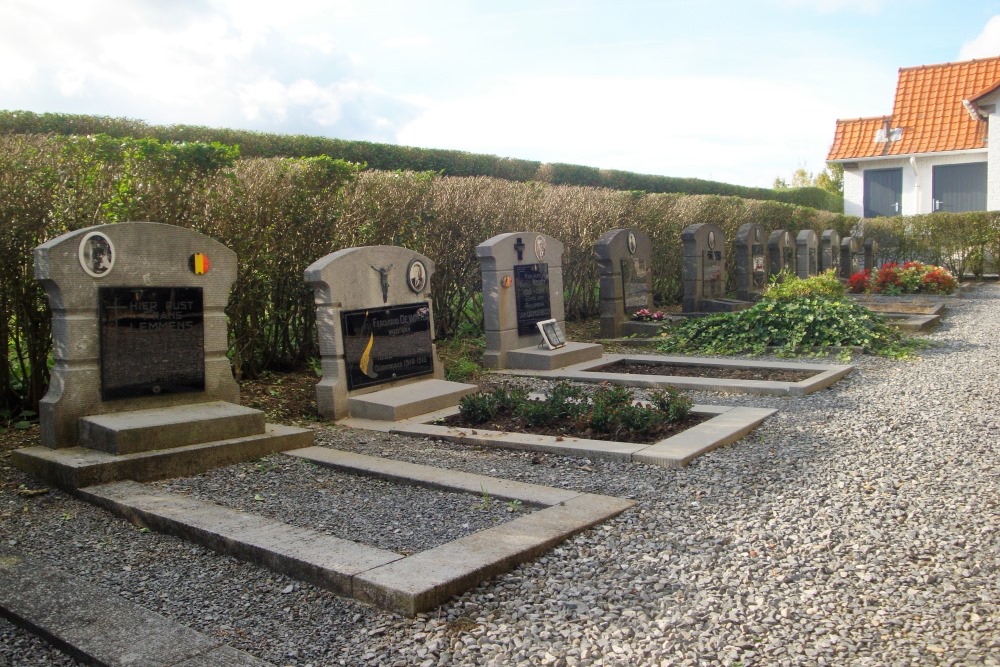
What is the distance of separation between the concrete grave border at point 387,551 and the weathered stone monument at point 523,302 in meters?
4.52

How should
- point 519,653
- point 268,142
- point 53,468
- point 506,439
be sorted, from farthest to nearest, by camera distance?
1. point 268,142
2. point 506,439
3. point 53,468
4. point 519,653

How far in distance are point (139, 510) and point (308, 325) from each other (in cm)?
450

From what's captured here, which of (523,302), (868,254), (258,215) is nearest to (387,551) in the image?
(258,215)

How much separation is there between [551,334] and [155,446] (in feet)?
18.1

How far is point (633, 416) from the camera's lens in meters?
6.04

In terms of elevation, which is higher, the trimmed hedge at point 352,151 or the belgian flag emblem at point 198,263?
the trimmed hedge at point 352,151

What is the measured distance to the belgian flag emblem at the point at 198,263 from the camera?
621 cm

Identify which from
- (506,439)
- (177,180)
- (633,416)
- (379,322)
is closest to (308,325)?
(379,322)

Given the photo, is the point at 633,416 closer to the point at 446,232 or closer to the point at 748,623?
the point at 748,623

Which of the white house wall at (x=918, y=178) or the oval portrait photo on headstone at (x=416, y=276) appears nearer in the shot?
the oval portrait photo on headstone at (x=416, y=276)

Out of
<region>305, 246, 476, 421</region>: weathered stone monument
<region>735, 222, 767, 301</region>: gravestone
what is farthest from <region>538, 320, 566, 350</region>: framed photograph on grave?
<region>735, 222, 767, 301</region>: gravestone

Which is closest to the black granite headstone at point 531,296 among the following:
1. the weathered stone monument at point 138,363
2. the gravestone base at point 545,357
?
the gravestone base at point 545,357

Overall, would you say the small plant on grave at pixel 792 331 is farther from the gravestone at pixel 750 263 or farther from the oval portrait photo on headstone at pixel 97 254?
the oval portrait photo on headstone at pixel 97 254

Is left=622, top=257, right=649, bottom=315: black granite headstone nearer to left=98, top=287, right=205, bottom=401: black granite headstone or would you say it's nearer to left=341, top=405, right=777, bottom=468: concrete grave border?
left=341, top=405, right=777, bottom=468: concrete grave border
